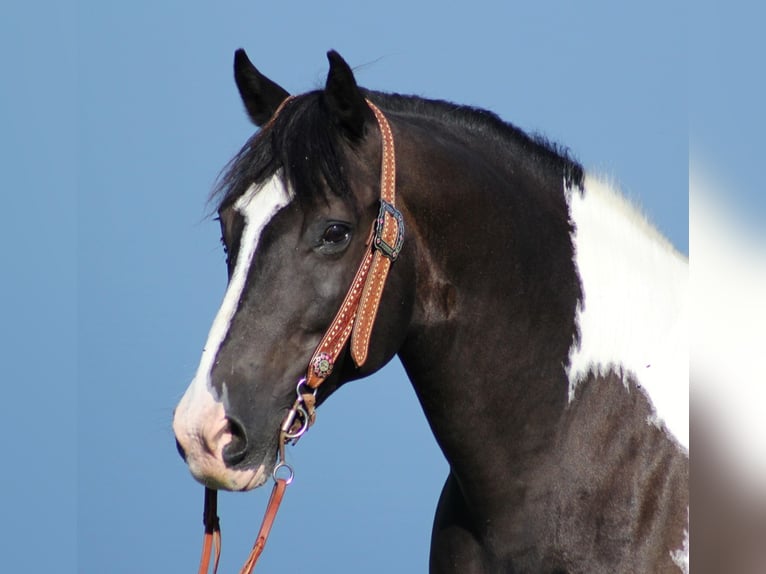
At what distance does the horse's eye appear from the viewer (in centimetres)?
114

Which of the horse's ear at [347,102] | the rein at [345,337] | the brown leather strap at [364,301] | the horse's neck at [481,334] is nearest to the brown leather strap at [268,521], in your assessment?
the rein at [345,337]

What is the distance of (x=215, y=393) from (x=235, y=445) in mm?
64

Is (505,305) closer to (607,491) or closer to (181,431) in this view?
(607,491)

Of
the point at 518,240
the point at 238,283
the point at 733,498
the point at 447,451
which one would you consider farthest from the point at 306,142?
the point at 733,498

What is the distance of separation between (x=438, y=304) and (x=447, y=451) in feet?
0.66

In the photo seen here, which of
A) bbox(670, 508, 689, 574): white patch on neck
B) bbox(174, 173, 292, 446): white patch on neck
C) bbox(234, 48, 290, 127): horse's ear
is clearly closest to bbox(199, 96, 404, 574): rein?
bbox(174, 173, 292, 446): white patch on neck

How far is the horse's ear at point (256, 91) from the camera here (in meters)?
1.35

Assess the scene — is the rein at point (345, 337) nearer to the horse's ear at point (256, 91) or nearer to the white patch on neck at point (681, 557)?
the horse's ear at point (256, 91)

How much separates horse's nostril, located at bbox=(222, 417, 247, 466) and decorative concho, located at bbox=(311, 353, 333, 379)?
0.12m

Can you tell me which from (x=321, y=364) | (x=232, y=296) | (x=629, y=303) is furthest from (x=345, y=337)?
(x=629, y=303)

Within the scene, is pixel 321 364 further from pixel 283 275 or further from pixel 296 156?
pixel 296 156

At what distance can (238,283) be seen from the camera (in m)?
1.11

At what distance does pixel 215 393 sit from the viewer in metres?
1.07

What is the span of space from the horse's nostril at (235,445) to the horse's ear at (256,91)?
1.55 feet
